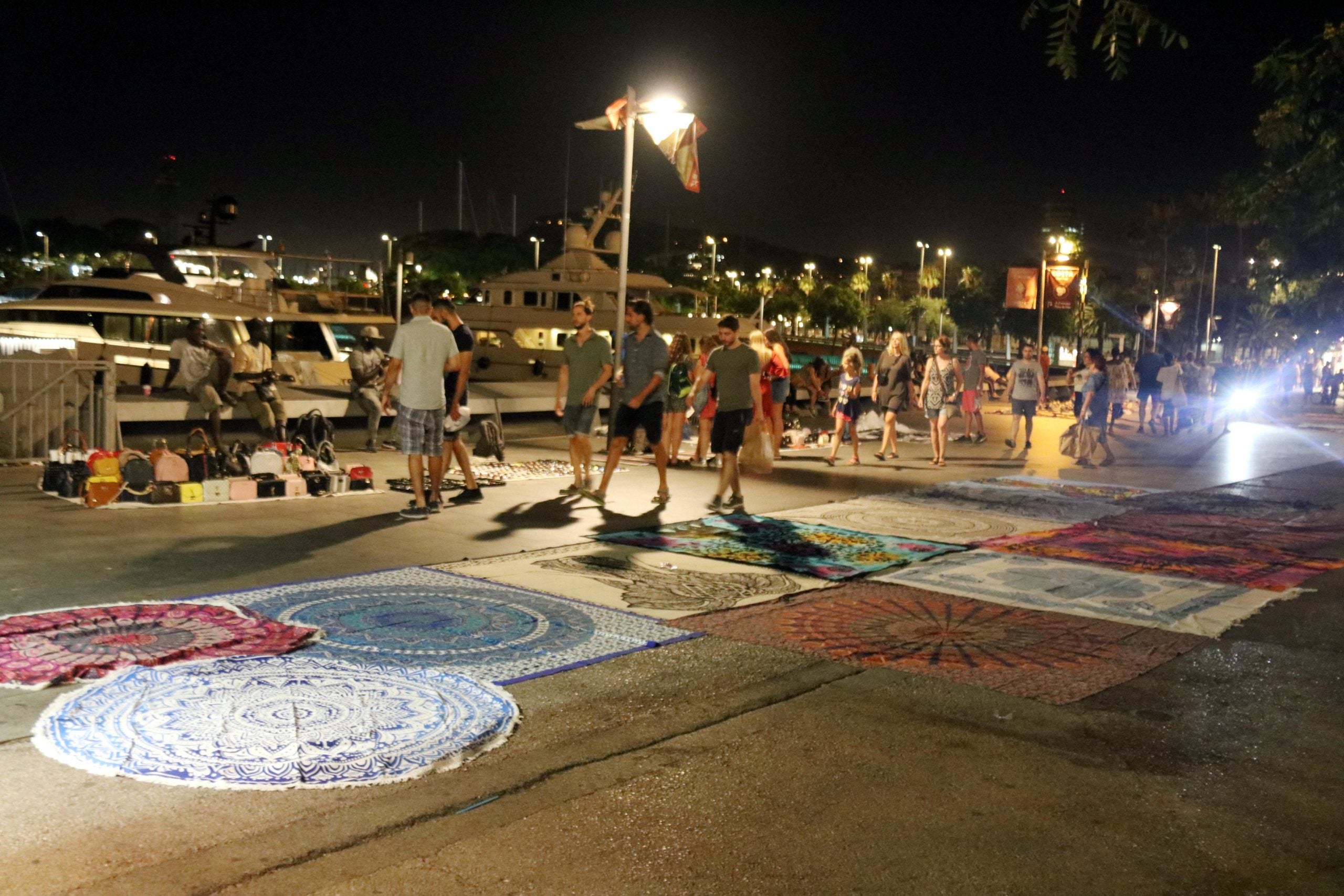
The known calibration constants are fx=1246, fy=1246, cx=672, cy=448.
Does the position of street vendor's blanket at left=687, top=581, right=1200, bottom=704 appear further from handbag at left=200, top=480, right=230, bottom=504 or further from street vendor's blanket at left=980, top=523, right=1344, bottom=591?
handbag at left=200, top=480, right=230, bottom=504

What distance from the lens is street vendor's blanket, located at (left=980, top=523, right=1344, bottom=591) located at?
9.40 metres

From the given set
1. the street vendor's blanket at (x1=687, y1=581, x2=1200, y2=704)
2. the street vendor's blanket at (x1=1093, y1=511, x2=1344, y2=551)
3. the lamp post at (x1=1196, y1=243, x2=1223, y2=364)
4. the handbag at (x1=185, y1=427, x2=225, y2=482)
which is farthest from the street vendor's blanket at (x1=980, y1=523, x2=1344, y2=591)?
the lamp post at (x1=1196, y1=243, x2=1223, y2=364)

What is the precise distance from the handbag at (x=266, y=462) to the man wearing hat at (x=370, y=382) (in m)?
3.77

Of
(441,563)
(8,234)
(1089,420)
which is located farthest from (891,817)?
(8,234)

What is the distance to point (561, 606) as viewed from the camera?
7.48 metres

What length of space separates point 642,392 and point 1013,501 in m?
4.42

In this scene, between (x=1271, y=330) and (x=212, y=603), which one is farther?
(x=1271, y=330)

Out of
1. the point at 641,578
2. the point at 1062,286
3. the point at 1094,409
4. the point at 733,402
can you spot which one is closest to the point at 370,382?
the point at 733,402

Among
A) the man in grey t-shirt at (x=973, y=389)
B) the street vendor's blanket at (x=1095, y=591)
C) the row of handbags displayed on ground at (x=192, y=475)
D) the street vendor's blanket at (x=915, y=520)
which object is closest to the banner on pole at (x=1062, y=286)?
the man in grey t-shirt at (x=973, y=389)

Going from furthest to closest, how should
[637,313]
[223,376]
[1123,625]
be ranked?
[223,376]
[637,313]
[1123,625]

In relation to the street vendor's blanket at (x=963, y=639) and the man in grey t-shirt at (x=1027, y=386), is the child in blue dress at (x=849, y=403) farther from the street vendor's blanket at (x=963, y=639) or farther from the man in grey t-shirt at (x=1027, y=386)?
the street vendor's blanket at (x=963, y=639)

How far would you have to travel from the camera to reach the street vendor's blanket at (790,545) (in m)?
9.23

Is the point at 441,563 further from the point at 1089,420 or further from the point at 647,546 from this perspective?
the point at 1089,420

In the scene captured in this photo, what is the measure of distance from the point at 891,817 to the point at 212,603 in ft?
14.1
